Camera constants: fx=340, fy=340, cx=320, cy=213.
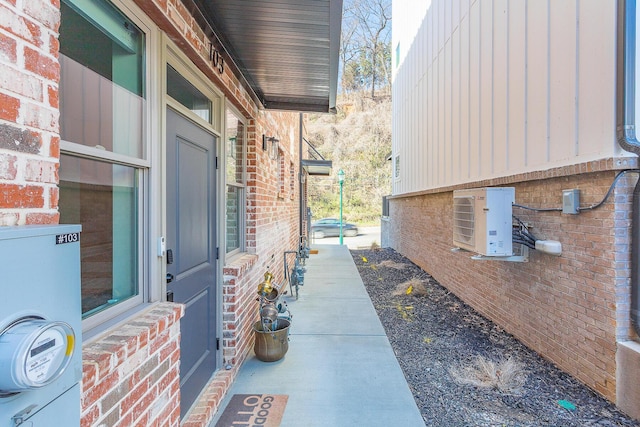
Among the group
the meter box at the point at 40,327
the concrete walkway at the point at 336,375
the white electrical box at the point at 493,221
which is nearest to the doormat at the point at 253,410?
the concrete walkway at the point at 336,375

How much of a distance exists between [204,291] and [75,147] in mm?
1631

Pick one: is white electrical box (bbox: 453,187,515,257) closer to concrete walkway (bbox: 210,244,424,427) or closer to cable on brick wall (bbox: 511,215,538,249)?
cable on brick wall (bbox: 511,215,538,249)

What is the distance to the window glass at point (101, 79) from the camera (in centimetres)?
137

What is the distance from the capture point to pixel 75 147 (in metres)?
1.37

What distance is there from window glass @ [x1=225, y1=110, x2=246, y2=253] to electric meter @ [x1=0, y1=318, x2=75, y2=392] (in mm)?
2437

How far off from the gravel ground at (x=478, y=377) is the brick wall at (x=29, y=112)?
8.94 ft

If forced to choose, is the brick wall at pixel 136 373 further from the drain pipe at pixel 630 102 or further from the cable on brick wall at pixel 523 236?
the cable on brick wall at pixel 523 236

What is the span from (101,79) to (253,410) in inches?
95.2

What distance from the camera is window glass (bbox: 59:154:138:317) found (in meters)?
1.41

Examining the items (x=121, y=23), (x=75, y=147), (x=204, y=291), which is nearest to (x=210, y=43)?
(x=121, y=23)

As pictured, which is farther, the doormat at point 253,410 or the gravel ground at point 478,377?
the gravel ground at point 478,377

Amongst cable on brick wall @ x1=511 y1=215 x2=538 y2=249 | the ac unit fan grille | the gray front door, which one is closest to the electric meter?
the gray front door

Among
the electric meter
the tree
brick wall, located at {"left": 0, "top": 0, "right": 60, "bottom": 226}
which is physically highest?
the tree

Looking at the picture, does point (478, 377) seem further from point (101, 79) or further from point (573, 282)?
point (101, 79)
